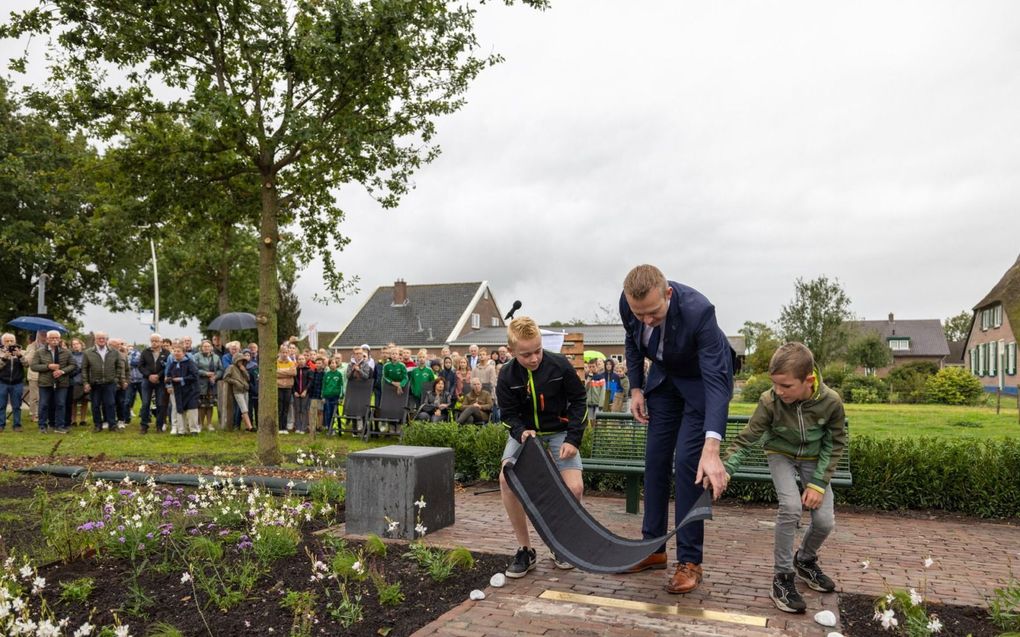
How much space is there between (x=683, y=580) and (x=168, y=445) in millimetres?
10644

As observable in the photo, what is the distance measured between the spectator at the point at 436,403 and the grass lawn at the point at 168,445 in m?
0.85

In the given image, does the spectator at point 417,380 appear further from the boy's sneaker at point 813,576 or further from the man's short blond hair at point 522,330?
the boy's sneaker at point 813,576

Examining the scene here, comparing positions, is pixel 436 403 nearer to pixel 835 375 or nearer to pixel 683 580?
pixel 683 580

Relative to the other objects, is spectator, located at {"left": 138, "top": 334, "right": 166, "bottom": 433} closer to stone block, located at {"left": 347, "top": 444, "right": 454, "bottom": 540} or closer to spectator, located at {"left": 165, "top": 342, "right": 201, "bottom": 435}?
spectator, located at {"left": 165, "top": 342, "right": 201, "bottom": 435}

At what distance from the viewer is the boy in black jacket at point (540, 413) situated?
5.07 metres

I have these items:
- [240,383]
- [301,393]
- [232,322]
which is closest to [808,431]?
[301,393]

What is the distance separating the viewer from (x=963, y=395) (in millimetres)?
31984

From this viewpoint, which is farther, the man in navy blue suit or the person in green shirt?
the person in green shirt

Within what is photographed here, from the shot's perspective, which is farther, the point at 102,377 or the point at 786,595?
the point at 102,377

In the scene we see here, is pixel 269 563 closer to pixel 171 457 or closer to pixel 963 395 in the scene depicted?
pixel 171 457

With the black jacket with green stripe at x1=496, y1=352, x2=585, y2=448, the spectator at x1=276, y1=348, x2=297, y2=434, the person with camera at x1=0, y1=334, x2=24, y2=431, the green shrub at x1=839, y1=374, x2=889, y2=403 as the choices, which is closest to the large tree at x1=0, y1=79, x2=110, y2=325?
the person with camera at x1=0, y1=334, x2=24, y2=431

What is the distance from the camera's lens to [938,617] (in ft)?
13.3

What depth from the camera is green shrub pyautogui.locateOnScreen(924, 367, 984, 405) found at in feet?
105

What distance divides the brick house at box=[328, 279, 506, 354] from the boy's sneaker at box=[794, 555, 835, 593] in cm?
4787
